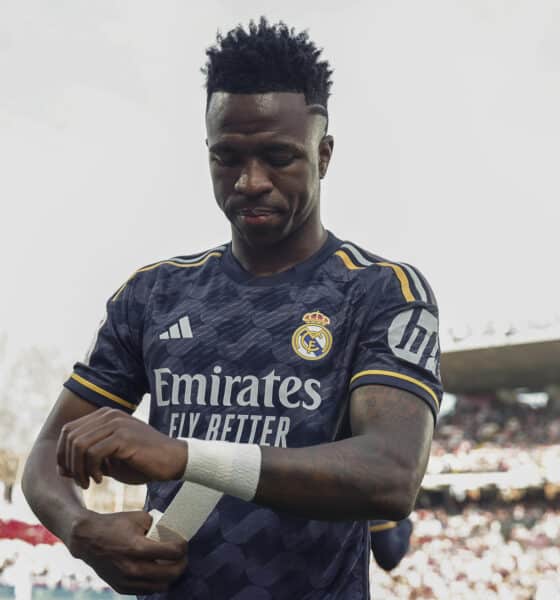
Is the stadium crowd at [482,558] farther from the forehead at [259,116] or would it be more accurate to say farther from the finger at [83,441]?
the finger at [83,441]

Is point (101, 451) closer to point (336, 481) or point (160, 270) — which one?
point (336, 481)

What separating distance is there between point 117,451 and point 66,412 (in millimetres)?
843

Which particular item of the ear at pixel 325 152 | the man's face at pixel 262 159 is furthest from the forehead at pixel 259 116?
the ear at pixel 325 152

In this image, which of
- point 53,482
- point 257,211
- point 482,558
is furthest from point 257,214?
point 482,558

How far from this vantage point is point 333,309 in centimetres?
247

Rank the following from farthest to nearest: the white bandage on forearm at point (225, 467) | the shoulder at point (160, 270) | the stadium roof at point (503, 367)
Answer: the stadium roof at point (503, 367) → the shoulder at point (160, 270) → the white bandage on forearm at point (225, 467)

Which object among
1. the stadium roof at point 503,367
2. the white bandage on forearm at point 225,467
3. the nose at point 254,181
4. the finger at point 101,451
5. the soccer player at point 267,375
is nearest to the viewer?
the finger at point 101,451

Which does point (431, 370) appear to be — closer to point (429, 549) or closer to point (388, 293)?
point (388, 293)

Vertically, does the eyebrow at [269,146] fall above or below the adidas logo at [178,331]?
above

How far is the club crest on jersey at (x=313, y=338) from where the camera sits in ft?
7.91

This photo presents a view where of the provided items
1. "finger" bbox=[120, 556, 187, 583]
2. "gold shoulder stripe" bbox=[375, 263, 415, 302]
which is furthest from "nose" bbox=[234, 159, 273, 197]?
"finger" bbox=[120, 556, 187, 583]

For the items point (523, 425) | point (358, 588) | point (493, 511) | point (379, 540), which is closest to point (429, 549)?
point (493, 511)

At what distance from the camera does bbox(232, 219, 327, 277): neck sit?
2.63 metres

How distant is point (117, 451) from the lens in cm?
181
